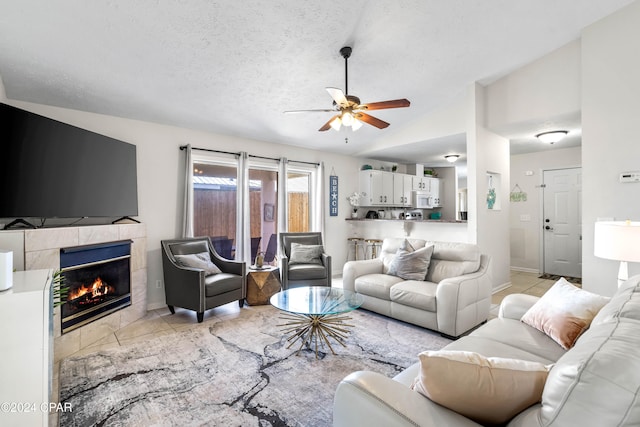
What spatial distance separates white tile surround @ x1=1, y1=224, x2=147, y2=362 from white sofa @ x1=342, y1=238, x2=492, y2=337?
2.56 m

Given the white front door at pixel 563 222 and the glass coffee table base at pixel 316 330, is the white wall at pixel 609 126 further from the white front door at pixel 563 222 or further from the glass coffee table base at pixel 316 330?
the glass coffee table base at pixel 316 330

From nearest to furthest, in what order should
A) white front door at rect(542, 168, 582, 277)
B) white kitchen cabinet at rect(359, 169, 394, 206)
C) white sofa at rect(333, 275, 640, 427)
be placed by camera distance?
white sofa at rect(333, 275, 640, 427), white front door at rect(542, 168, 582, 277), white kitchen cabinet at rect(359, 169, 394, 206)

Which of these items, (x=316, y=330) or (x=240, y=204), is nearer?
(x=316, y=330)

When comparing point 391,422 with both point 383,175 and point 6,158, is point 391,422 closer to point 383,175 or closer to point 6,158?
point 6,158

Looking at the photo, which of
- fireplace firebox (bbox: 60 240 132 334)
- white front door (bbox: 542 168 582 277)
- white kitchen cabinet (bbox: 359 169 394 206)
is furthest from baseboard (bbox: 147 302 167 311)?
white front door (bbox: 542 168 582 277)

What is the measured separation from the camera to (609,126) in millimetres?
3211

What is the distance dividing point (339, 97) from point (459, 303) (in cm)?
225

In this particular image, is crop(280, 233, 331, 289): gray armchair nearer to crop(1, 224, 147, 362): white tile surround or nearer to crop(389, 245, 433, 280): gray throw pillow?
crop(389, 245, 433, 280): gray throw pillow

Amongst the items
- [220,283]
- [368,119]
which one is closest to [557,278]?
[368,119]

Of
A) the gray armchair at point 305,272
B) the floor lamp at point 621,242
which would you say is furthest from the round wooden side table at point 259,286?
the floor lamp at point 621,242

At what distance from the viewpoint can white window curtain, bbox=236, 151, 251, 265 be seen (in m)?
4.61

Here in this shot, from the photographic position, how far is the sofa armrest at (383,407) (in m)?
0.96

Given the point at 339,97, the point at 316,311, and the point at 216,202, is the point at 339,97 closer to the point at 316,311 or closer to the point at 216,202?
the point at 316,311

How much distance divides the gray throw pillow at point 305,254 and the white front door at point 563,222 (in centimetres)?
478
